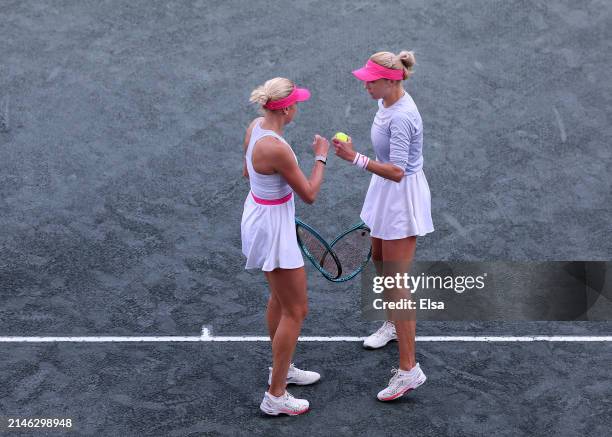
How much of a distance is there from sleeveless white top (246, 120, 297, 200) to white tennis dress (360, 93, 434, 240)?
779 millimetres

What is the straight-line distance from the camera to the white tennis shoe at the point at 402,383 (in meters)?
6.68

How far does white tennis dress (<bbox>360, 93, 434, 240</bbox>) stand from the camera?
641cm

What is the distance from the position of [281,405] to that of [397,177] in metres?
1.75

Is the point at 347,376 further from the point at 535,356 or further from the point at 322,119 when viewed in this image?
the point at 322,119

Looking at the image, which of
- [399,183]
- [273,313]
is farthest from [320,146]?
[273,313]

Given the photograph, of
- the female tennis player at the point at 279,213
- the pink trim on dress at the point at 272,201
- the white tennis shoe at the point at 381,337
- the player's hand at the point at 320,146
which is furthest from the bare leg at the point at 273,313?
the player's hand at the point at 320,146

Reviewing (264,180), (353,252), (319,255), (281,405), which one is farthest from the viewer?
(353,252)

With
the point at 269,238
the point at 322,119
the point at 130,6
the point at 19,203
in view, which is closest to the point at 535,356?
the point at 269,238

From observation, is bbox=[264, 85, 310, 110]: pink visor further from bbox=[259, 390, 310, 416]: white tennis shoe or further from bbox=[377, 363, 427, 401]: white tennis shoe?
bbox=[377, 363, 427, 401]: white tennis shoe

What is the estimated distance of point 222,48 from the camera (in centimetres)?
1145

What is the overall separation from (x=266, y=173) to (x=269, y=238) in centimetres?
45

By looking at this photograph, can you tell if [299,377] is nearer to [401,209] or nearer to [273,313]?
[273,313]

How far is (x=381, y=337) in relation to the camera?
24.2 ft

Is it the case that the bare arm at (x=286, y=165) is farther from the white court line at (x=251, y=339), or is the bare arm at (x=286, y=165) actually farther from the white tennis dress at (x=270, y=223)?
the white court line at (x=251, y=339)
